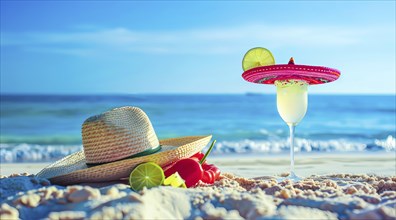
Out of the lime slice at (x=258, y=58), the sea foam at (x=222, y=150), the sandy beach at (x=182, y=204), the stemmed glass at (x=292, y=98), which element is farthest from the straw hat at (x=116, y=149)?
the sea foam at (x=222, y=150)

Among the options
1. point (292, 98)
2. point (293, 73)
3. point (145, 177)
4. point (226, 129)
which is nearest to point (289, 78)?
point (293, 73)

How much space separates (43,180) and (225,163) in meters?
3.99

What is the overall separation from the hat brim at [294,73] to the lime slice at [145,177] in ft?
4.44

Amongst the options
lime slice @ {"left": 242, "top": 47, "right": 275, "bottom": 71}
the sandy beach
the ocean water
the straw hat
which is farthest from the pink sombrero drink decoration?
the ocean water

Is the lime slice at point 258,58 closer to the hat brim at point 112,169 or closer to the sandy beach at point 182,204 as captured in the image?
the hat brim at point 112,169

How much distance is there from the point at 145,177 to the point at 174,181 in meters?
0.20

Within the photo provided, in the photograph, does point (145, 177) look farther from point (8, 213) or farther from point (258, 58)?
point (258, 58)

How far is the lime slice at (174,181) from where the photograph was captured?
3538 mm

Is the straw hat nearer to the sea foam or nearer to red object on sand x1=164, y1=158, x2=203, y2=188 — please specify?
red object on sand x1=164, y1=158, x2=203, y2=188

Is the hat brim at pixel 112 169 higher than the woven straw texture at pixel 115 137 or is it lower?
lower

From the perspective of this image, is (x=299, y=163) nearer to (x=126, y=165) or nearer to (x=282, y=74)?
(x=282, y=74)

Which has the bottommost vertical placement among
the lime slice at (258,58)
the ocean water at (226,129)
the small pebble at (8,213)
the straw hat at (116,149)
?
the ocean water at (226,129)

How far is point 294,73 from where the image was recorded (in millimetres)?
4340

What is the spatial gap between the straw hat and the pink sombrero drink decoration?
0.91 m
